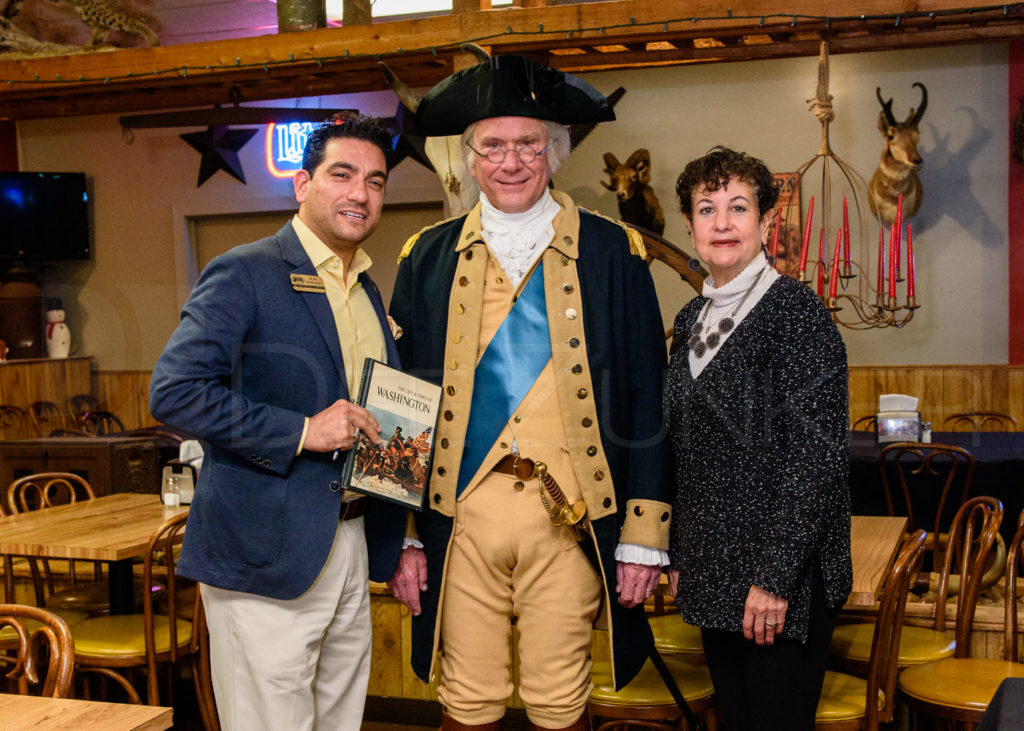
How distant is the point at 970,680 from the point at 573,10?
116 inches

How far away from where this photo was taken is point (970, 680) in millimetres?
2703

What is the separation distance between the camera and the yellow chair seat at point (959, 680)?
2596 millimetres

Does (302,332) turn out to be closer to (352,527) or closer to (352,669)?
(352,527)

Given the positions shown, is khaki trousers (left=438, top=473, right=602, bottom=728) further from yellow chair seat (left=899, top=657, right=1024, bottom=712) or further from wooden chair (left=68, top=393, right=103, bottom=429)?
wooden chair (left=68, top=393, right=103, bottom=429)

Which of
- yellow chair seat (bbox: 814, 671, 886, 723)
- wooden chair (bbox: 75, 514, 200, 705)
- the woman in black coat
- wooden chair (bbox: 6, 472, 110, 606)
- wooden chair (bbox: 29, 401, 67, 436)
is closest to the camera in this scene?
the woman in black coat

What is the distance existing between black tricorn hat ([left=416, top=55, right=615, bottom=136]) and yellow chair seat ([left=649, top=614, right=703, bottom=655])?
1419 millimetres

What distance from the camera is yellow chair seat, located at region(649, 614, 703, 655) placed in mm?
2908

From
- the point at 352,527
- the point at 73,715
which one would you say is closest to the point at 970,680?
the point at 352,527

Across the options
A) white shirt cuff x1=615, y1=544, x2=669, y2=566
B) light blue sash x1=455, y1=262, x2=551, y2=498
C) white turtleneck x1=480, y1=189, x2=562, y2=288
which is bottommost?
white shirt cuff x1=615, y1=544, x2=669, y2=566

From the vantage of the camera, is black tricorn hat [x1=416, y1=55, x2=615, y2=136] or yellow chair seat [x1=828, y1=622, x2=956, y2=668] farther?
yellow chair seat [x1=828, y1=622, x2=956, y2=668]

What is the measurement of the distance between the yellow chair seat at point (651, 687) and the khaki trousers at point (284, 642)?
29.0 inches

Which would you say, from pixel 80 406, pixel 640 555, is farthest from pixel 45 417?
pixel 640 555

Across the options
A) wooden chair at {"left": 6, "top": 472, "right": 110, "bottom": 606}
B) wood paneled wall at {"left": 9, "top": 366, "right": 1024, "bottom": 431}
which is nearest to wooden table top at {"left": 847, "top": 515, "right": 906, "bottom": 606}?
wooden chair at {"left": 6, "top": 472, "right": 110, "bottom": 606}

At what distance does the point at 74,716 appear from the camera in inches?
A: 59.7
